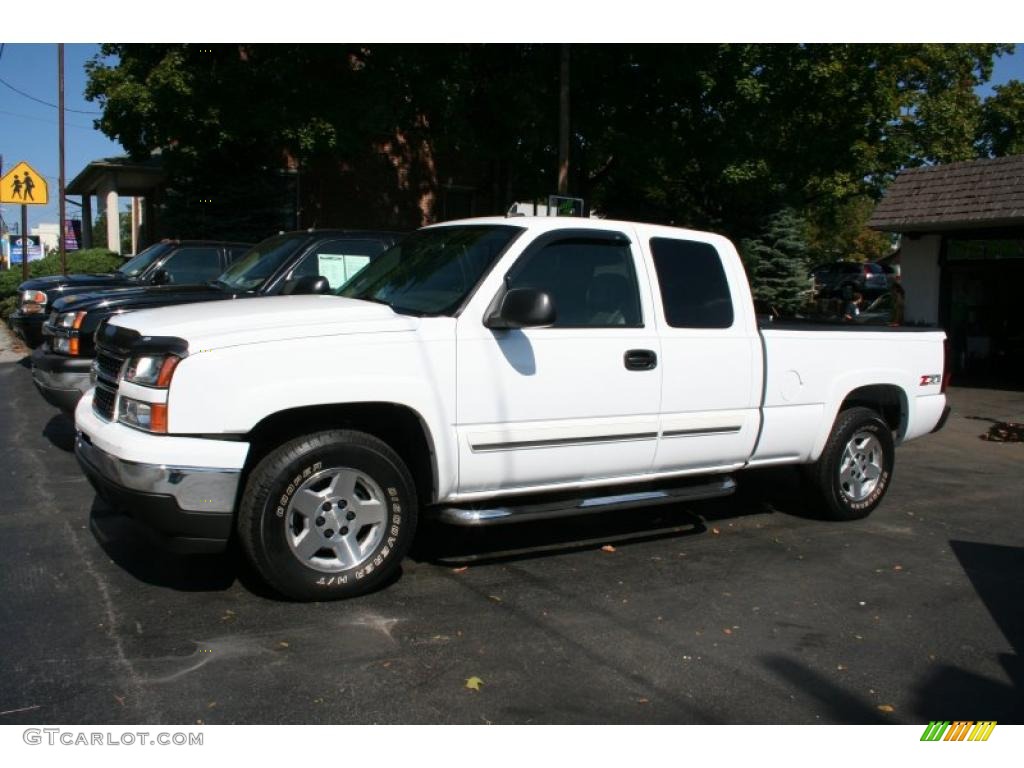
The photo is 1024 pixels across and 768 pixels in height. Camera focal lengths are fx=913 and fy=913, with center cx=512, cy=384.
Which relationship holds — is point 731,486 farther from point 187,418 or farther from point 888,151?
point 888,151

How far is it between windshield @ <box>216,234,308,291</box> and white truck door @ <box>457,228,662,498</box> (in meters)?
4.14

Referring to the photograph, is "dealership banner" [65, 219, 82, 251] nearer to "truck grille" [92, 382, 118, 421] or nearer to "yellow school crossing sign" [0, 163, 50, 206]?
"yellow school crossing sign" [0, 163, 50, 206]

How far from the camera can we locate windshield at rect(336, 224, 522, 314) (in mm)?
5137

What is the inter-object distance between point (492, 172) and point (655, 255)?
17673 mm

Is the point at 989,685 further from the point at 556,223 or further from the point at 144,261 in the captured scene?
the point at 144,261

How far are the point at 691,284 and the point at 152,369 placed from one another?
3259mm

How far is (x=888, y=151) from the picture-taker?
90.8 feet

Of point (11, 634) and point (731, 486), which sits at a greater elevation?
point (731, 486)

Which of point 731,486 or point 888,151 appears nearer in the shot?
point 731,486

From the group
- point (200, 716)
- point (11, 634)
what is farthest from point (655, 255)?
point (11, 634)

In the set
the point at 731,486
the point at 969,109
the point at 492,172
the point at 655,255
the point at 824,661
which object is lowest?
the point at 824,661

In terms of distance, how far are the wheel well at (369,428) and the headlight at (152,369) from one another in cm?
47

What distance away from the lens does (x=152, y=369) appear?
4344mm

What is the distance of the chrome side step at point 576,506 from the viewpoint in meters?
4.90
